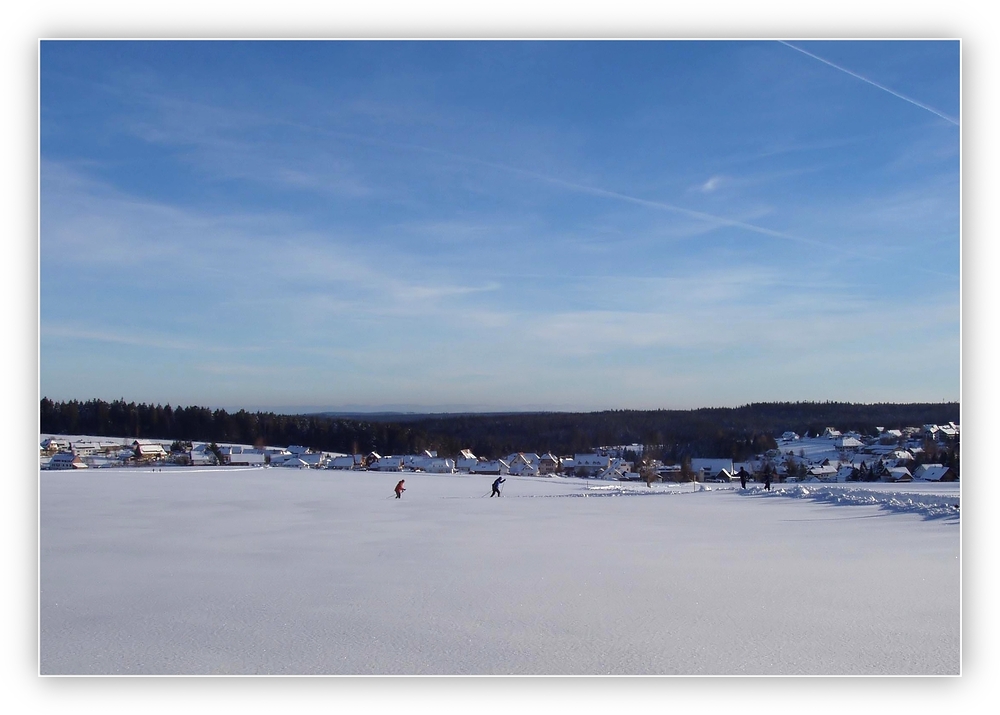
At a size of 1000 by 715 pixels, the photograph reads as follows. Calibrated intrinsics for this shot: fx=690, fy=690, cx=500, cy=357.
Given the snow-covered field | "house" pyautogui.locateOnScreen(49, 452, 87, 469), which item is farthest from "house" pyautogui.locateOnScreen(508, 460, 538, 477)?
the snow-covered field

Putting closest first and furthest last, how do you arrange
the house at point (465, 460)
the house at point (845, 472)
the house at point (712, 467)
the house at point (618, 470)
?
the house at point (845, 472) < the house at point (712, 467) < the house at point (618, 470) < the house at point (465, 460)

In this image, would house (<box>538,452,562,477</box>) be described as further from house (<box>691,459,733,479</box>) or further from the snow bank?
the snow bank

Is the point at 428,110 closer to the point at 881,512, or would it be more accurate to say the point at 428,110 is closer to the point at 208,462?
the point at 881,512

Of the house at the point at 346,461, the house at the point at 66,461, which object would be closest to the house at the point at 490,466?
the house at the point at 346,461

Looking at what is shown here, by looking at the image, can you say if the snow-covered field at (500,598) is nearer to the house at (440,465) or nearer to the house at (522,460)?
the house at (440,465)

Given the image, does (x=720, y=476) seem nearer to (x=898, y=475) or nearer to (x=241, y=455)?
(x=898, y=475)

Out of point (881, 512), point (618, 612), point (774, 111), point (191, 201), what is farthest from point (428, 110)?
point (881, 512)
